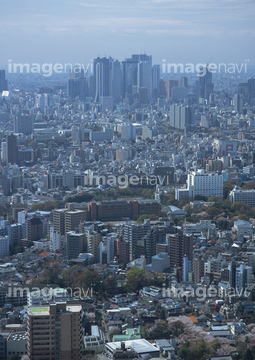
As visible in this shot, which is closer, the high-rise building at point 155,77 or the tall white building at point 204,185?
the tall white building at point 204,185

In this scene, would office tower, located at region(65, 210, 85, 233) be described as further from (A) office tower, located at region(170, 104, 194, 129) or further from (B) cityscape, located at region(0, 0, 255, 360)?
(A) office tower, located at region(170, 104, 194, 129)

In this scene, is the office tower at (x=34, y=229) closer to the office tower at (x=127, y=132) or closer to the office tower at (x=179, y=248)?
the office tower at (x=179, y=248)

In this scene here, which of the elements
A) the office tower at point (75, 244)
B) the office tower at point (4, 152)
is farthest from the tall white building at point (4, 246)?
the office tower at point (4, 152)

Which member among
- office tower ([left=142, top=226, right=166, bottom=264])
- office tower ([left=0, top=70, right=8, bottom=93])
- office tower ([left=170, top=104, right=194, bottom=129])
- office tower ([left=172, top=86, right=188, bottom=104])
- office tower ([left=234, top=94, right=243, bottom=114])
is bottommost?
office tower ([left=142, top=226, right=166, bottom=264])

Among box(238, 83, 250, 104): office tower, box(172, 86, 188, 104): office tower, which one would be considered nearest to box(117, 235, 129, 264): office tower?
box(238, 83, 250, 104): office tower

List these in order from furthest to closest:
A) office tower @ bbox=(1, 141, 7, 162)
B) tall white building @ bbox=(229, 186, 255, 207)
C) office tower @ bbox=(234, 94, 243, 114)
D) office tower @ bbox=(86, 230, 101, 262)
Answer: office tower @ bbox=(234, 94, 243, 114) < office tower @ bbox=(1, 141, 7, 162) < tall white building @ bbox=(229, 186, 255, 207) < office tower @ bbox=(86, 230, 101, 262)
